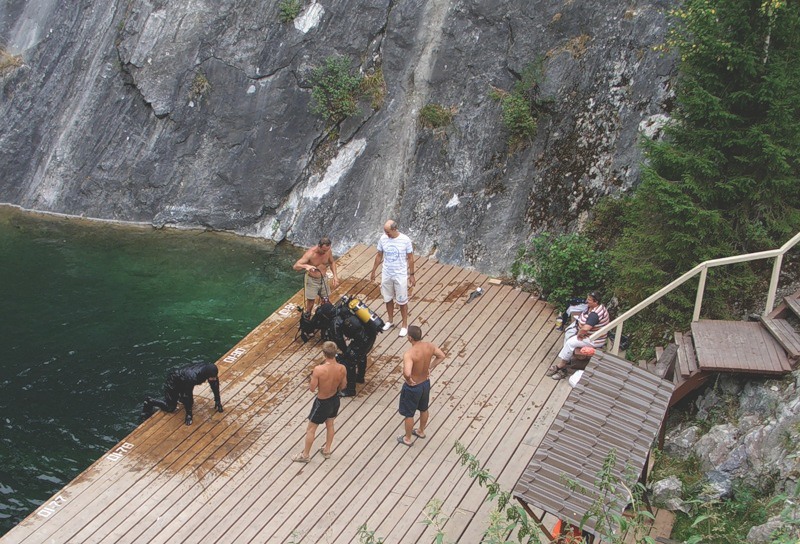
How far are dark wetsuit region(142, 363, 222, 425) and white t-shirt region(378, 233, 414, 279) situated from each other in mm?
3050

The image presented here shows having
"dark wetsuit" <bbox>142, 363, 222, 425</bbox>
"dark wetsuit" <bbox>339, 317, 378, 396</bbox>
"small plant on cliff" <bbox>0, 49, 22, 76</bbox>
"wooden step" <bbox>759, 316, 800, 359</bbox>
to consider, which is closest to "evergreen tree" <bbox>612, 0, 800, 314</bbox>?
"wooden step" <bbox>759, 316, 800, 359</bbox>

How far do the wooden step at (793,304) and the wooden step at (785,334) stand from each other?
0.19 metres

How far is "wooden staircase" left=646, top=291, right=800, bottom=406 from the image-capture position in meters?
9.33

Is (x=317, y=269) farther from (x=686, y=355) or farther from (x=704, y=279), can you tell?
(x=704, y=279)

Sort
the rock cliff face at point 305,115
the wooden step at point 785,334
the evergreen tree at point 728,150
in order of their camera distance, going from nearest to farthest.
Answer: the wooden step at point 785,334, the evergreen tree at point 728,150, the rock cliff face at point 305,115

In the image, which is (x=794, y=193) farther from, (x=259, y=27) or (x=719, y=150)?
(x=259, y=27)

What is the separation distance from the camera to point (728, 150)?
11.1 meters

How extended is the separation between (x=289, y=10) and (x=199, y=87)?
2.69 m

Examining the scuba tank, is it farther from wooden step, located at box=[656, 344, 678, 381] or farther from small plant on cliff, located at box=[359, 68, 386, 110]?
small plant on cliff, located at box=[359, 68, 386, 110]

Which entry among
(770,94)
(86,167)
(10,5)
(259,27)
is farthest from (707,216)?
(10,5)

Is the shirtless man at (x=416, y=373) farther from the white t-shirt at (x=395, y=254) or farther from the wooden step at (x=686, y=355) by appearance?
the wooden step at (x=686, y=355)

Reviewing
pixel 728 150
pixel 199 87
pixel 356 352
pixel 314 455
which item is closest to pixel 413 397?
pixel 314 455

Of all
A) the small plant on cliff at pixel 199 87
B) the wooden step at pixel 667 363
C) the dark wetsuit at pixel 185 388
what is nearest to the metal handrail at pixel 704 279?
the wooden step at pixel 667 363

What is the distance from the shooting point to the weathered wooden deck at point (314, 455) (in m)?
8.80
